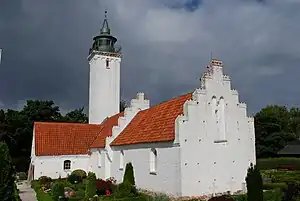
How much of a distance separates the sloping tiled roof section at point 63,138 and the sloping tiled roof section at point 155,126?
308 inches

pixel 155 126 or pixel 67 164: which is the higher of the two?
pixel 155 126

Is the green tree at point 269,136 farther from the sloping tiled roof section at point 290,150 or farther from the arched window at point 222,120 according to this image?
the arched window at point 222,120

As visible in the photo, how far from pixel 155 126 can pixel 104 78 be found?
17.8 m

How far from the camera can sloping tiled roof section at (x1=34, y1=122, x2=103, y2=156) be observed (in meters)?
34.8

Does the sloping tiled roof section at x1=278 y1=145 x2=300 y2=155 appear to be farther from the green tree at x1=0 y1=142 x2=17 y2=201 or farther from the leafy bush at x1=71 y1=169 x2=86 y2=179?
the green tree at x1=0 y1=142 x2=17 y2=201

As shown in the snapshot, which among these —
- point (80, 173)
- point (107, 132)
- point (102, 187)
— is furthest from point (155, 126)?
point (80, 173)

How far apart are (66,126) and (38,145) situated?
4.33 metres

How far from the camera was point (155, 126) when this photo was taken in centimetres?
2450

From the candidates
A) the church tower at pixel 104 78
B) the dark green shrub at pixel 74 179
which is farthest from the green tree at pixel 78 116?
the dark green shrub at pixel 74 179

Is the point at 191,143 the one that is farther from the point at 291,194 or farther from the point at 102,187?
the point at 102,187

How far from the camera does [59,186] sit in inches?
842

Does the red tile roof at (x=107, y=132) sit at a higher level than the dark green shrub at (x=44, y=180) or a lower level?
higher

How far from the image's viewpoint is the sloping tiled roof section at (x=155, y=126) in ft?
73.5

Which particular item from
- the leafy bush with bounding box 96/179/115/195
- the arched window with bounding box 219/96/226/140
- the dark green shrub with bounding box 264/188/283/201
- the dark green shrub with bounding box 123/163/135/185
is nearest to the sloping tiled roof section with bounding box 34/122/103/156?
the leafy bush with bounding box 96/179/115/195
